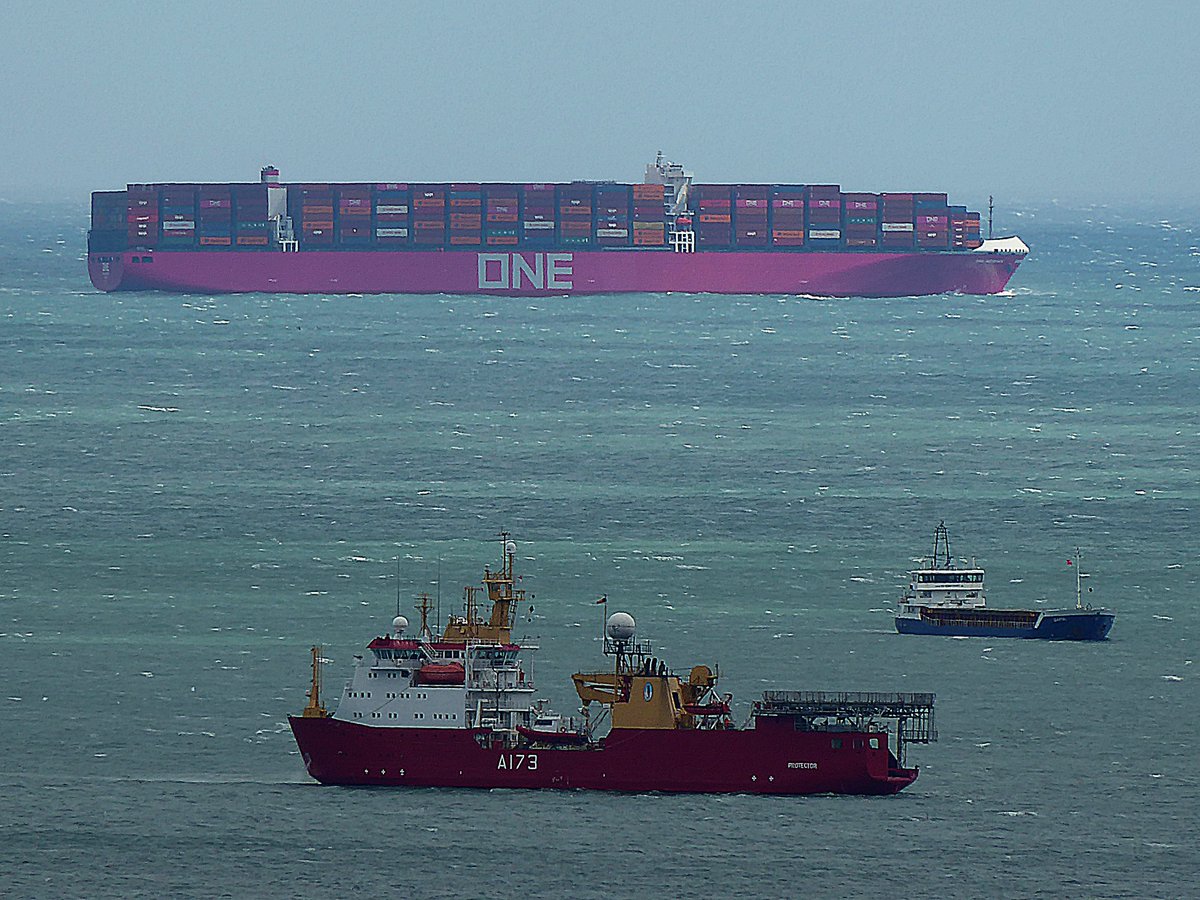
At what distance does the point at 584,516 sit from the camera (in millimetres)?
108188

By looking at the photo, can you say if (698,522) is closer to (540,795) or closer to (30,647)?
(30,647)

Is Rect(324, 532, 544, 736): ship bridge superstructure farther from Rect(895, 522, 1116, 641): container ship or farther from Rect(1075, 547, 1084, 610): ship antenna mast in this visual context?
Rect(1075, 547, 1084, 610): ship antenna mast

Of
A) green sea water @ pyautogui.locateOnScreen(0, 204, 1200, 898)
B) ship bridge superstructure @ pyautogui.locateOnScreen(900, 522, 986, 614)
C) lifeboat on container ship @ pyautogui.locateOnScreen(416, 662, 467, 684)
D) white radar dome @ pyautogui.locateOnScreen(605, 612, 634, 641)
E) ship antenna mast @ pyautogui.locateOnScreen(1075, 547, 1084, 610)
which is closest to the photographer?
green sea water @ pyautogui.locateOnScreen(0, 204, 1200, 898)

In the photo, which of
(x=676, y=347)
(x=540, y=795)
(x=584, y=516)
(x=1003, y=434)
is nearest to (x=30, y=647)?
(x=540, y=795)

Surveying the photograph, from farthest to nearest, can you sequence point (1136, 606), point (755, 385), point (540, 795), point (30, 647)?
point (755, 385) < point (1136, 606) < point (30, 647) < point (540, 795)

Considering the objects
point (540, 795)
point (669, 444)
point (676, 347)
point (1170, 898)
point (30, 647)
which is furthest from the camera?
point (676, 347)

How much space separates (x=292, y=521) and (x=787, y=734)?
156 ft

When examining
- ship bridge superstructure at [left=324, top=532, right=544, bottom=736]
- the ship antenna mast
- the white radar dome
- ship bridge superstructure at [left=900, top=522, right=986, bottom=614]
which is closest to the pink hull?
ship bridge superstructure at [left=324, top=532, right=544, bottom=736]

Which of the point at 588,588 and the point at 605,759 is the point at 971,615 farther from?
the point at 605,759

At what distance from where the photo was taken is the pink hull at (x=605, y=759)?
6206cm

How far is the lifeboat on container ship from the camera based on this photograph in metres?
61.9

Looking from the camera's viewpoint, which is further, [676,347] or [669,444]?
[676,347]

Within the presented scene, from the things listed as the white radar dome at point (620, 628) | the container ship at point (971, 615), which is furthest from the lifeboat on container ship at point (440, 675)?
the container ship at point (971, 615)

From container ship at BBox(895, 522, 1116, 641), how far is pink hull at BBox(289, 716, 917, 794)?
21.8 meters
